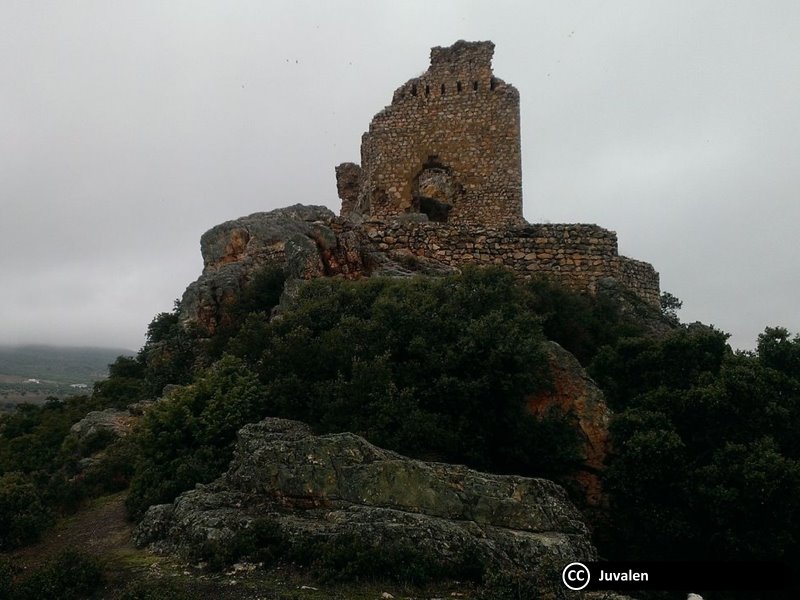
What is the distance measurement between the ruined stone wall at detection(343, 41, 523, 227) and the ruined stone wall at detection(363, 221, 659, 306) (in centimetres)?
362

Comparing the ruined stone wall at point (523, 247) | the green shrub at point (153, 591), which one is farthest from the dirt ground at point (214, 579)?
the ruined stone wall at point (523, 247)

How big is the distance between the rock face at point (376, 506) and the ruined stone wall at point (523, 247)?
7.19 meters

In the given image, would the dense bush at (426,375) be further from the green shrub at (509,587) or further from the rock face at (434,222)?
the rock face at (434,222)

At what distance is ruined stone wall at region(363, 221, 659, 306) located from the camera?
1366cm

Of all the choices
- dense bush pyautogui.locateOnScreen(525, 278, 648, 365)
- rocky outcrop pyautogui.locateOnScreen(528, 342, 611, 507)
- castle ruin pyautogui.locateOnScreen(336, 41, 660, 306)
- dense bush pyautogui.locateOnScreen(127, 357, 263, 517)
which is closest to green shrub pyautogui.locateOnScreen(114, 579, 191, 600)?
dense bush pyautogui.locateOnScreen(127, 357, 263, 517)

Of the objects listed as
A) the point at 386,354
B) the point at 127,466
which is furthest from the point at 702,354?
the point at 127,466

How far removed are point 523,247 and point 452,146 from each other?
5443mm

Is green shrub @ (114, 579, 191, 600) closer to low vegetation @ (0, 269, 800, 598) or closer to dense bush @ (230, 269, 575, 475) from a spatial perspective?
Result: low vegetation @ (0, 269, 800, 598)

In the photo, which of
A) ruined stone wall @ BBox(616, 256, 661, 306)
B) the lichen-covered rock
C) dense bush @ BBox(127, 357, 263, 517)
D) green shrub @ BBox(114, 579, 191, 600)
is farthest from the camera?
ruined stone wall @ BBox(616, 256, 661, 306)

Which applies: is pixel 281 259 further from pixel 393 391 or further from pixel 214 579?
pixel 214 579

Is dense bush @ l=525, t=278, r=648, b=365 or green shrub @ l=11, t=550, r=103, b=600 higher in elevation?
dense bush @ l=525, t=278, r=648, b=365

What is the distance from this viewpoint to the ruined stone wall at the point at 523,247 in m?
13.7

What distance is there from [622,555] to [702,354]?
3.43m

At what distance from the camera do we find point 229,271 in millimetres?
14758
